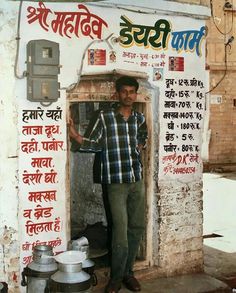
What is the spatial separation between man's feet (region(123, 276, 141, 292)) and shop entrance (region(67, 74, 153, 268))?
354 millimetres

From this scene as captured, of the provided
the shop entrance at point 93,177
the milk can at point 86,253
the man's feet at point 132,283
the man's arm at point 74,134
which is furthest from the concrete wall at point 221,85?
the milk can at point 86,253

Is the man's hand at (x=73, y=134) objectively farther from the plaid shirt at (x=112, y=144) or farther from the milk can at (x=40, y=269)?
the milk can at (x=40, y=269)

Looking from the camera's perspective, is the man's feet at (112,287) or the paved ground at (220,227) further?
the paved ground at (220,227)

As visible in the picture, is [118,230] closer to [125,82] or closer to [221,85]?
[125,82]

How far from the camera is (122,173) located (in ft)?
17.6

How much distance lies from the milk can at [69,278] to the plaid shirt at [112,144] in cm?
118

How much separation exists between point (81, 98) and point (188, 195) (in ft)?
6.23

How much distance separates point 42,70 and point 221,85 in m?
12.6

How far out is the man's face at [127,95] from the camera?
5.45 meters

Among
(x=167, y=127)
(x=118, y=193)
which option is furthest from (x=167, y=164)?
(x=118, y=193)

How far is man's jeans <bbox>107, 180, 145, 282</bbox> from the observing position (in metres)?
5.30

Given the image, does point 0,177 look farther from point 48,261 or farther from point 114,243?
point 114,243

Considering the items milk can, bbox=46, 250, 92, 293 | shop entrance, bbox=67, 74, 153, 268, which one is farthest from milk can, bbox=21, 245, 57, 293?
shop entrance, bbox=67, 74, 153, 268

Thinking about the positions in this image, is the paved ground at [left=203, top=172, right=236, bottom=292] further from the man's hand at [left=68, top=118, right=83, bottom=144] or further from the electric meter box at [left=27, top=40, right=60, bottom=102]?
the electric meter box at [left=27, top=40, right=60, bottom=102]
